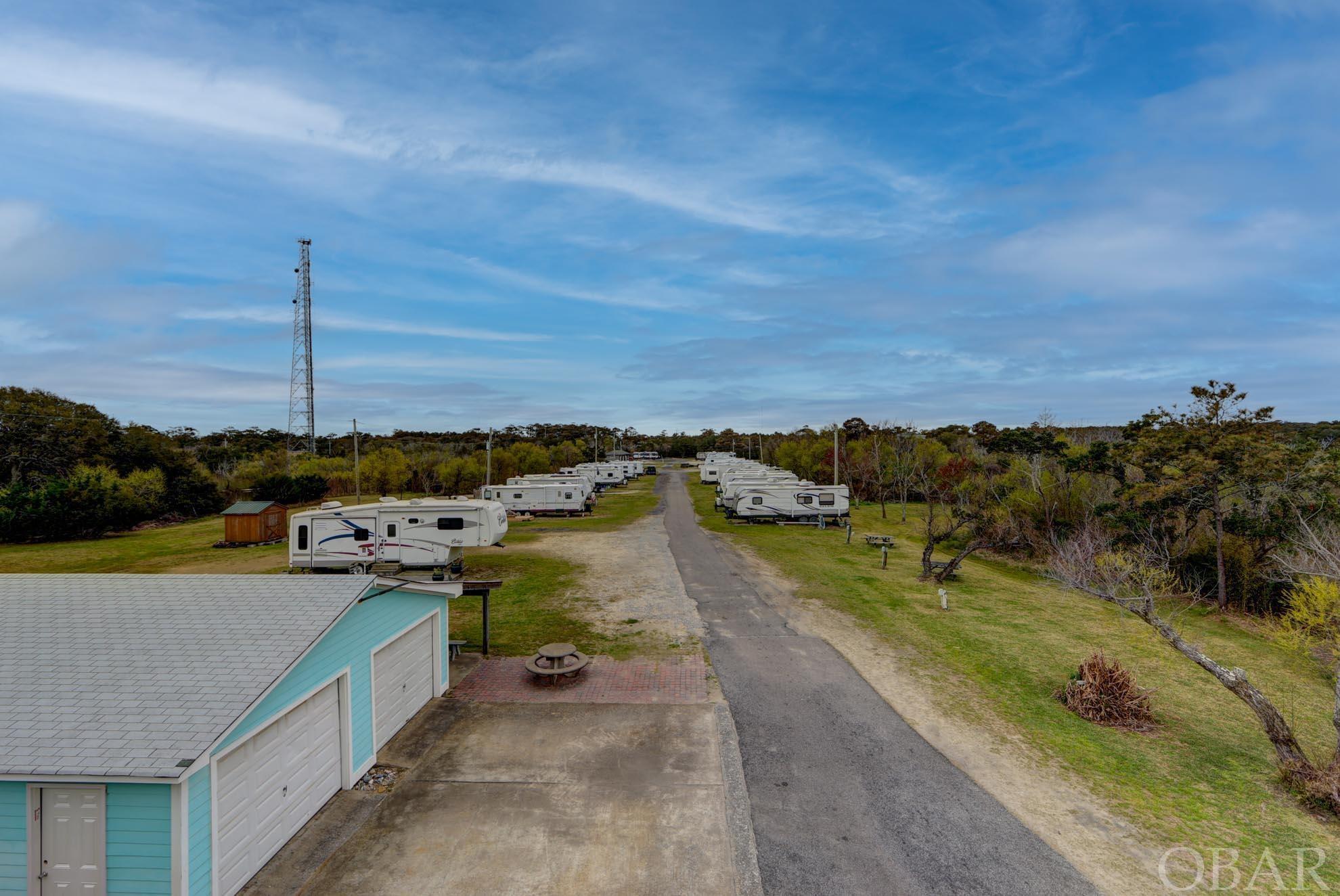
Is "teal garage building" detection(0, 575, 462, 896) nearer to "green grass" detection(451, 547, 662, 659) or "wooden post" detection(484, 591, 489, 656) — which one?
"wooden post" detection(484, 591, 489, 656)

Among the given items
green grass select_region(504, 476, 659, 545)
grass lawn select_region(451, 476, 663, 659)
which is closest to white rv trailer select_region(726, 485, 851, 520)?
green grass select_region(504, 476, 659, 545)

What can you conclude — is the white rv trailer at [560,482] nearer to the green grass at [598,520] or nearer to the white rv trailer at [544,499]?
the white rv trailer at [544,499]

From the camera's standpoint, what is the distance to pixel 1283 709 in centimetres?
1124

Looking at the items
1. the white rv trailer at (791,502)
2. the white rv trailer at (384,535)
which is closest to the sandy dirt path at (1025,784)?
the white rv trailer at (384,535)

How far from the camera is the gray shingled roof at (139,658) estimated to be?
547 cm

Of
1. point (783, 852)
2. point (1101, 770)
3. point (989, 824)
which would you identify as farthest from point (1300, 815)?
point (783, 852)

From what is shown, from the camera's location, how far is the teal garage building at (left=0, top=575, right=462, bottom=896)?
5469 mm

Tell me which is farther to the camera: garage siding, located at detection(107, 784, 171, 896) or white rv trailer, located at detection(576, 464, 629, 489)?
white rv trailer, located at detection(576, 464, 629, 489)

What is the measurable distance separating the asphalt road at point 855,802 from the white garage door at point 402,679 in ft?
18.8

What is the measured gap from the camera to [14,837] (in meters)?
5.52

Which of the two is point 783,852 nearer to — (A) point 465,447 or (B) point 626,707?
(B) point 626,707

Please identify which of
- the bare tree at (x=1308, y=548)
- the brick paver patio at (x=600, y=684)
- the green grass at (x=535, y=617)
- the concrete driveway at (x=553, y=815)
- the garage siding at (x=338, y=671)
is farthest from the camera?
the bare tree at (x=1308, y=548)

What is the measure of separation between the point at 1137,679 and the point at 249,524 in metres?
33.2

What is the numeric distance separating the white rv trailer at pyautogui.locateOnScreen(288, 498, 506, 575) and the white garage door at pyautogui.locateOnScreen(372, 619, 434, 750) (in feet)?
30.7
